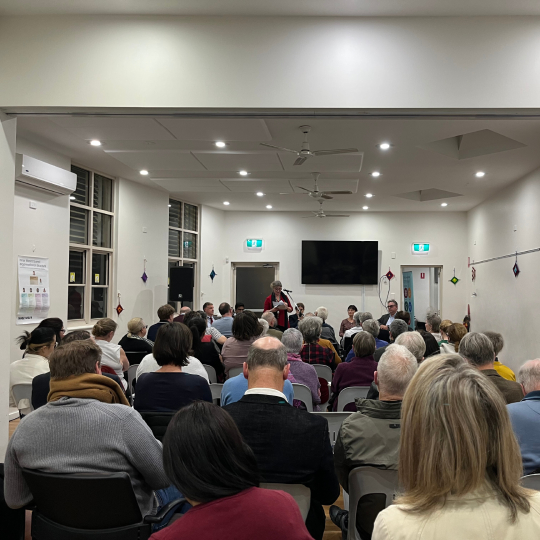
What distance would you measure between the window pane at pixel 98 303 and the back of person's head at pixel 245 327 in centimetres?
477

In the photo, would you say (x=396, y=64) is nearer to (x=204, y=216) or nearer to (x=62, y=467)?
(x=62, y=467)

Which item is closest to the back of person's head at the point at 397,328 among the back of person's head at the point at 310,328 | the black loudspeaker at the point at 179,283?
the back of person's head at the point at 310,328

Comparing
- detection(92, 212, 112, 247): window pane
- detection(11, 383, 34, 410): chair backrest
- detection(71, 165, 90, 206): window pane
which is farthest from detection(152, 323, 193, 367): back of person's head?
detection(92, 212, 112, 247): window pane

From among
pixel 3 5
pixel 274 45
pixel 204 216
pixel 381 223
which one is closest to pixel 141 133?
pixel 3 5

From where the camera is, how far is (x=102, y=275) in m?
9.01

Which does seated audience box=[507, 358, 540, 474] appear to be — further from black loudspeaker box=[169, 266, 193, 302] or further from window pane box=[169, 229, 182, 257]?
window pane box=[169, 229, 182, 257]

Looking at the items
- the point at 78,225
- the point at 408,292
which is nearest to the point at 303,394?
the point at 78,225

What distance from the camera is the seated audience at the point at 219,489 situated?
46.0 inches

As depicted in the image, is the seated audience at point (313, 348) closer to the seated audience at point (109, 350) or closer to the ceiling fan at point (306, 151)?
the seated audience at point (109, 350)

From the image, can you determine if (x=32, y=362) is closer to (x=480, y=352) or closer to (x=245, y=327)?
(x=245, y=327)

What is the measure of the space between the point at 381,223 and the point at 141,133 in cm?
857

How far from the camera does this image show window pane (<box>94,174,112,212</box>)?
8.78 meters

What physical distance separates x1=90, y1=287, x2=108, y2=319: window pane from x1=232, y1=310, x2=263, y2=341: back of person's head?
4.77 metres

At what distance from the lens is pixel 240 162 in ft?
25.4
